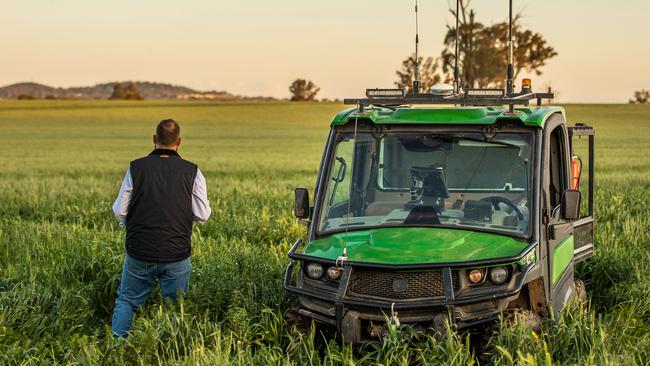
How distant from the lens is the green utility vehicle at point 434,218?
6230 mm

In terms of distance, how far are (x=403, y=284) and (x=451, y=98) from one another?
1716 millimetres

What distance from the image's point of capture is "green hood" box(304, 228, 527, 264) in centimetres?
623

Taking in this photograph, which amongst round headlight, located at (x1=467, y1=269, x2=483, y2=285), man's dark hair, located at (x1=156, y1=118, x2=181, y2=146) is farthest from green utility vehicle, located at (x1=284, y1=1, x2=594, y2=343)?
man's dark hair, located at (x1=156, y1=118, x2=181, y2=146)

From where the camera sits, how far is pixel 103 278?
31.3ft

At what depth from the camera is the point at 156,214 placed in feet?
24.8

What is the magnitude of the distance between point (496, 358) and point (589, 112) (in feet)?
256

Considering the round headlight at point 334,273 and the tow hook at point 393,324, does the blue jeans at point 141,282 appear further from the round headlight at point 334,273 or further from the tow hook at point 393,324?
the tow hook at point 393,324

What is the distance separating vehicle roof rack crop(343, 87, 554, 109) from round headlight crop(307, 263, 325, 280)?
1.30 metres

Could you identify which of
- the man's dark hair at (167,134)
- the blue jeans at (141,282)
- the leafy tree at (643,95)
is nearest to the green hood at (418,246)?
the blue jeans at (141,282)

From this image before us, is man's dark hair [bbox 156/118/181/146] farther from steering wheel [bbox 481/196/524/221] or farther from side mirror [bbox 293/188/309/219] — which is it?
steering wheel [bbox 481/196/524/221]

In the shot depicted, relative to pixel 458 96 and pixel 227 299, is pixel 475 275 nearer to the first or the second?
pixel 458 96

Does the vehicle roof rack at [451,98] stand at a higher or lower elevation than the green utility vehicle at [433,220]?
higher

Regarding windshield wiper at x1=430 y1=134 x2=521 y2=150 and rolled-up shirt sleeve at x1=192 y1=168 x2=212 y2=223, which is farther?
rolled-up shirt sleeve at x1=192 y1=168 x2=212 y2=223

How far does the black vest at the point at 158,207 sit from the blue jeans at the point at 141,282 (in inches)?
4.0
